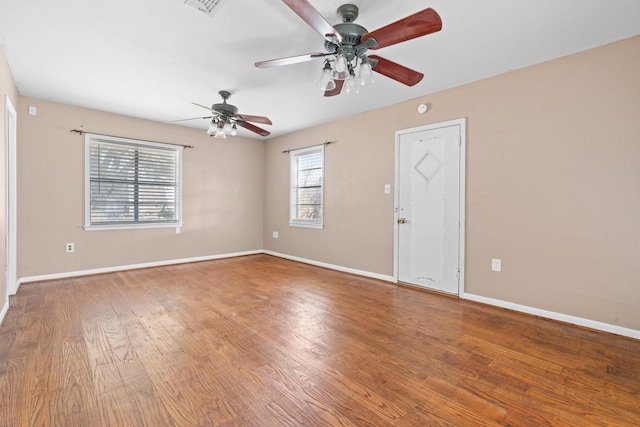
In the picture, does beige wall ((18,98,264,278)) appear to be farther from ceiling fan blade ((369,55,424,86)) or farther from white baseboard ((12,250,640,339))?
ceiling fan blade ((369,55,424,86))

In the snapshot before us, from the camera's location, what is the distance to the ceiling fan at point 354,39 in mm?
1673

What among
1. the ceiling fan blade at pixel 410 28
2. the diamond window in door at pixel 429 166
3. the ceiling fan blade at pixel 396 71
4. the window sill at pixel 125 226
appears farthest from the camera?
the window sill at pixel 125 226

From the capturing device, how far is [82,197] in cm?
428

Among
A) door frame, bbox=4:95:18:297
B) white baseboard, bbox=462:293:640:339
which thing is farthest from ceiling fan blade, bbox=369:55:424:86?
door frame, bbox=4:95:18:297

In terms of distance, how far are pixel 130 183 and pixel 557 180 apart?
220 inches

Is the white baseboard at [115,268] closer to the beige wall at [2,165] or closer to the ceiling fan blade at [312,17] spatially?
the beige wall at [2,165]

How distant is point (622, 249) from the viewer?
8.09 feet

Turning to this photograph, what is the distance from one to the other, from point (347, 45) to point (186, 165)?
162 inches

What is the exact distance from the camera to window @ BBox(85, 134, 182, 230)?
439cm

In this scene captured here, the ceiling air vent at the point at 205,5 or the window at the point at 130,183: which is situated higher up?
the ceiling air vent at the point at 205,5

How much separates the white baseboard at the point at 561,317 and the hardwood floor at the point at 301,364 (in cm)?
9

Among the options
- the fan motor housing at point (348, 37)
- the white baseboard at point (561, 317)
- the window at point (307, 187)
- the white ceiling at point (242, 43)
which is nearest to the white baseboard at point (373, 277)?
the white baseboard at point (561, 317)

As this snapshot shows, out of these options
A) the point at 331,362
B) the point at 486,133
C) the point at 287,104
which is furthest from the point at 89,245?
the point at 486,133

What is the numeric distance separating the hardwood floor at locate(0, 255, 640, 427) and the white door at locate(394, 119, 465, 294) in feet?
1.57
